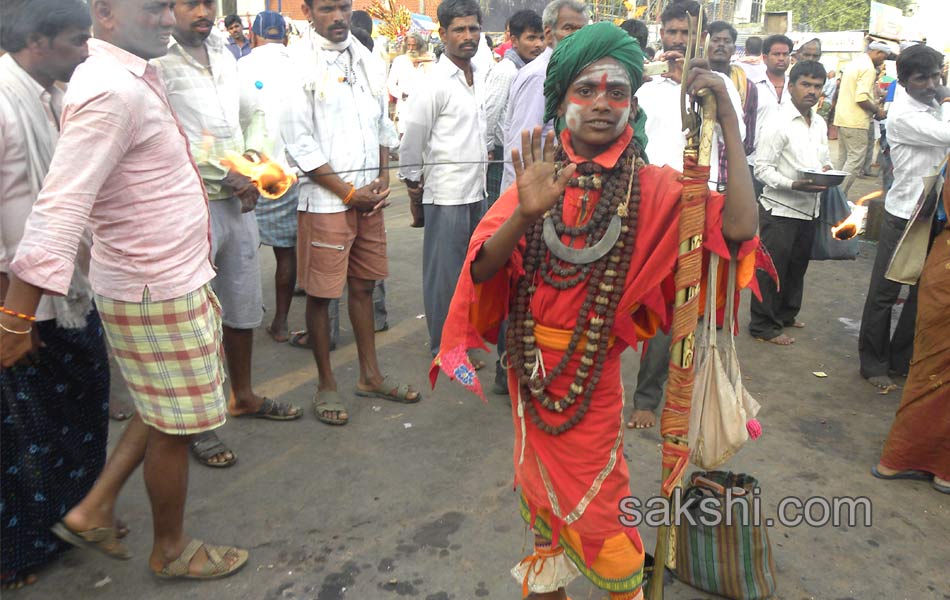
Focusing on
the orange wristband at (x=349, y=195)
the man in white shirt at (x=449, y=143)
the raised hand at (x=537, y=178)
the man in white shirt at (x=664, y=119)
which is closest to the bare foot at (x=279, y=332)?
the man in white shirt at (x=449, y=143)

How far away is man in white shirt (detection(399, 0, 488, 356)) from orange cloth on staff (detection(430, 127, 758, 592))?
233 cm

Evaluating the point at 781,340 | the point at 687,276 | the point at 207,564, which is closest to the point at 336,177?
the point at 207,564

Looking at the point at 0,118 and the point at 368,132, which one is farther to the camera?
the point at 368,132

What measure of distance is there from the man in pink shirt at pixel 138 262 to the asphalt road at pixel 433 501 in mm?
317

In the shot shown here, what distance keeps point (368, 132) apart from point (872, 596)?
130 inches

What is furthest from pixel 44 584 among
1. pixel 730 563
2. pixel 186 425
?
pixel 730 563

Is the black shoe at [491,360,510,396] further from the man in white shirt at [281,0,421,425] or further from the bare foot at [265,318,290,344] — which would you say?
the bare foot at [265,318,290,344]

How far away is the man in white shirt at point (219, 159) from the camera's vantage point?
3518 millimetres

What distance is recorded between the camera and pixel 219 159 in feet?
12.2

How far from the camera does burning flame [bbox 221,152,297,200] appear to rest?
3.62 metres

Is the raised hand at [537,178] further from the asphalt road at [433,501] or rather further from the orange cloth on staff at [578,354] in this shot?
the asphalt road at [433,501]

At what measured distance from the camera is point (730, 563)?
2.80 metres

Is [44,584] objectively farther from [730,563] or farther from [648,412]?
[648,412]

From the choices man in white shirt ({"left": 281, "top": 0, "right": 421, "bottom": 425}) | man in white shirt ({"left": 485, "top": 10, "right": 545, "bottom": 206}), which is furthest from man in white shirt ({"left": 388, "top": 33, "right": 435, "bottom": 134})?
man in white shirt ({"left": 281, "top": 0, "right": 421, "bottom": 425})
